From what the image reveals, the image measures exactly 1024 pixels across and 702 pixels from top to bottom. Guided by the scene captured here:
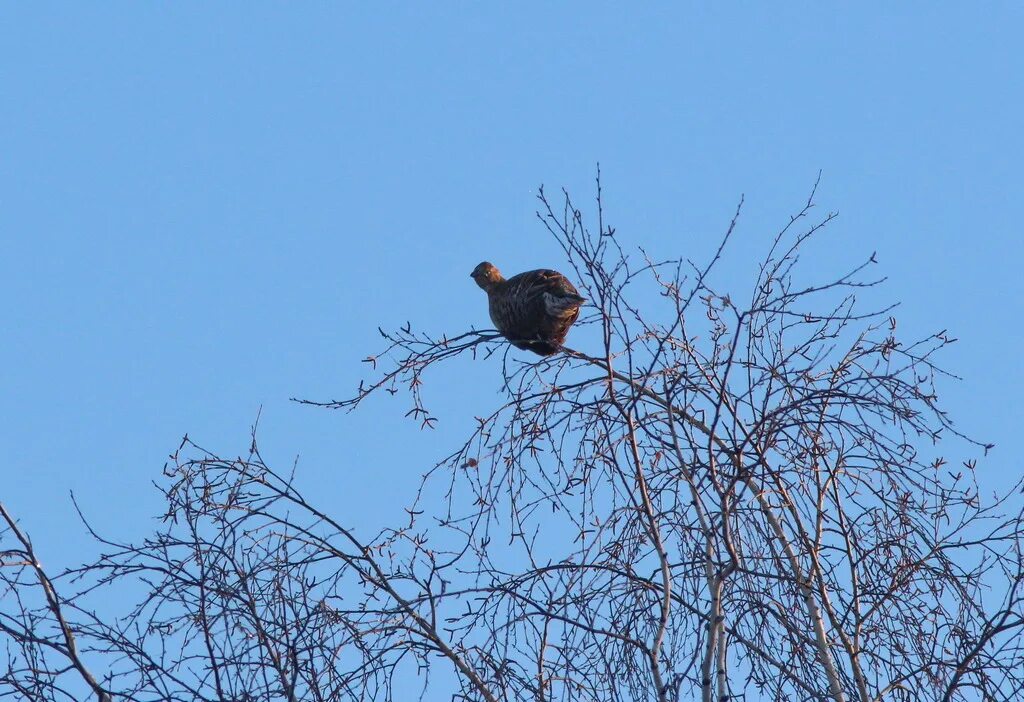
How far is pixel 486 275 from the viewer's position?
8258 millimetres

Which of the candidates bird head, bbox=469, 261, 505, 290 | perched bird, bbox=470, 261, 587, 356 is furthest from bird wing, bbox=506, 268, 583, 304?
bird head, bbox=469, 261, 505, 290

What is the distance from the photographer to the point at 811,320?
5.04m

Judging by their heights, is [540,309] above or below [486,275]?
below

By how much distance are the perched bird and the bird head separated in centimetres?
55

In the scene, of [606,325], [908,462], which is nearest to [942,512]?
[908,462]

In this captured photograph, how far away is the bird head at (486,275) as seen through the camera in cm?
814

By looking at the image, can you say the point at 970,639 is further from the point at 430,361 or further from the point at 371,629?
the point at 430,361

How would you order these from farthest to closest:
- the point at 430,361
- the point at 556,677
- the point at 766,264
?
1. the point at 430,361
2. the point at 766,264
3. the point at 556,677

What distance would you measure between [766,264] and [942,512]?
38.6 inches

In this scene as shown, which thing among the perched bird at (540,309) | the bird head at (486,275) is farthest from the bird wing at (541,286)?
the bird head at (486,275)

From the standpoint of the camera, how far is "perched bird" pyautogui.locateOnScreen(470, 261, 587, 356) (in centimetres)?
730

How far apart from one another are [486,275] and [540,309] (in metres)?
1.02

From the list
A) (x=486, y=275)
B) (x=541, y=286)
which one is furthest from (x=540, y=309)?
(x=486, y=275)

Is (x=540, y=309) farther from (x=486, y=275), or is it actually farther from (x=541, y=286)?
(x=486, y=275)
